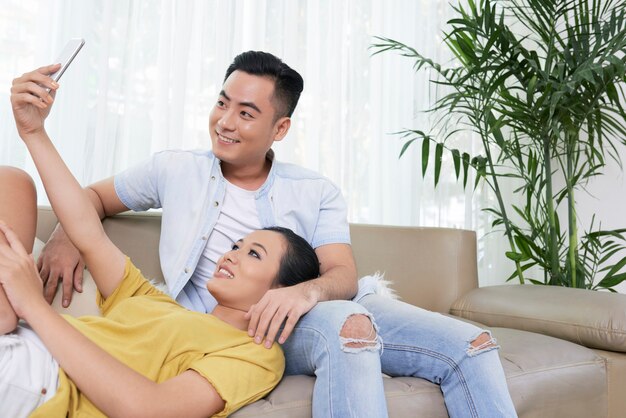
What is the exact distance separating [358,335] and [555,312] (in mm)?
867

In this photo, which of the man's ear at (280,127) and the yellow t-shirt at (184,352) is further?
the man's ear at (280,127)

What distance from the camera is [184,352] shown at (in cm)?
123

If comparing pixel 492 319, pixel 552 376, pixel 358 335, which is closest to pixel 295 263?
pixel 358 335

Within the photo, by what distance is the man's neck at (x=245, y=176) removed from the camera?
1870 millimetres

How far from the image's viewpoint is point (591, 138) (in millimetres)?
2947

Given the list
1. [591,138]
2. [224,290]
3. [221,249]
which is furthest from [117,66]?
[591,138]

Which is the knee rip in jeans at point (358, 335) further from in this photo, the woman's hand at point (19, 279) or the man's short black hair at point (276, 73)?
the man's short black hair at point (276, 73)

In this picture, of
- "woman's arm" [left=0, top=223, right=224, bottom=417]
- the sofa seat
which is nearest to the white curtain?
"woman's arm" [left=0, top=223, right=224, bottom=417]

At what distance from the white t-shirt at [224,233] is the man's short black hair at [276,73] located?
249 mm

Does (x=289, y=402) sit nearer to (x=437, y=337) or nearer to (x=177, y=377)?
(x=177, y=377)

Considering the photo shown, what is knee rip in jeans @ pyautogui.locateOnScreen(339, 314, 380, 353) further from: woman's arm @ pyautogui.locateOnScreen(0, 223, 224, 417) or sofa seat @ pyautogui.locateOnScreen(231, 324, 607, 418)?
woman's arm @ pyautogui.locateOnScreen(0, 223, 224, 417)

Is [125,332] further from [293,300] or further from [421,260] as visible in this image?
[421,260]

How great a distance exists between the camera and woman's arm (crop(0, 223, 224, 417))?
3.57ft

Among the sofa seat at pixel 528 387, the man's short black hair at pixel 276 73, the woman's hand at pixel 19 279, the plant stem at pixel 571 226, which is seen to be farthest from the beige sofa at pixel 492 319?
the plant stem at pixel 571 226
